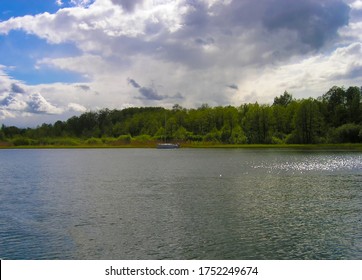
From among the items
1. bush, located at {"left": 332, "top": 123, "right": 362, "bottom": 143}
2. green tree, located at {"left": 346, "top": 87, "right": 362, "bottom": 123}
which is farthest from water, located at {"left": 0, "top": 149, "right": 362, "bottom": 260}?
green tree, located at {"left": 346, "top": 87, "right": 362, "bottom": 123}

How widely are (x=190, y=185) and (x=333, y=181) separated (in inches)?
774

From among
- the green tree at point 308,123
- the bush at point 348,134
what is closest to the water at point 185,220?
the bush at point 348,134

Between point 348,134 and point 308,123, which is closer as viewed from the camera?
point 348,134

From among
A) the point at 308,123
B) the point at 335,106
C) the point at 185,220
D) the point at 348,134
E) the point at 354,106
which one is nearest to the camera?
the point at 185,220

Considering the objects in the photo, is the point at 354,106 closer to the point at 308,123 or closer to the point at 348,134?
the point at 348,134

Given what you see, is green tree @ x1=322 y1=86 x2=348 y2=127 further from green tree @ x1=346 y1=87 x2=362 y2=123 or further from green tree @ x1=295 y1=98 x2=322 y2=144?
green tree @ x1=295 y1=98 x2=322 y2=144

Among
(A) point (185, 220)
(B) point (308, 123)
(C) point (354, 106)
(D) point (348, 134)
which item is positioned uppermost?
(C) point (354, 106)

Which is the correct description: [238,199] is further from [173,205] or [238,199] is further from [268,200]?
[173,205]

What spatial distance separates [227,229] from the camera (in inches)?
1168

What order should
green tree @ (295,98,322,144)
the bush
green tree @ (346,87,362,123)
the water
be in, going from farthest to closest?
1. green tree @ (346,87,362,123)
2. green tree @ (295,98,322,144)
3. the bush
4. the water

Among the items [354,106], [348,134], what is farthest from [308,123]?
[354,106]

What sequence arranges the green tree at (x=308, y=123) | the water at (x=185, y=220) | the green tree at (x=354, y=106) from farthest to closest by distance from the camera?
the green tree at (x=354, y=106) → the green tree at (x=308, y=123) → the water at (x=185, y=220)

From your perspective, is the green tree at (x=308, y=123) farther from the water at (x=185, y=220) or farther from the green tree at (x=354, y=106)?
the water at (x=185, y=220)
